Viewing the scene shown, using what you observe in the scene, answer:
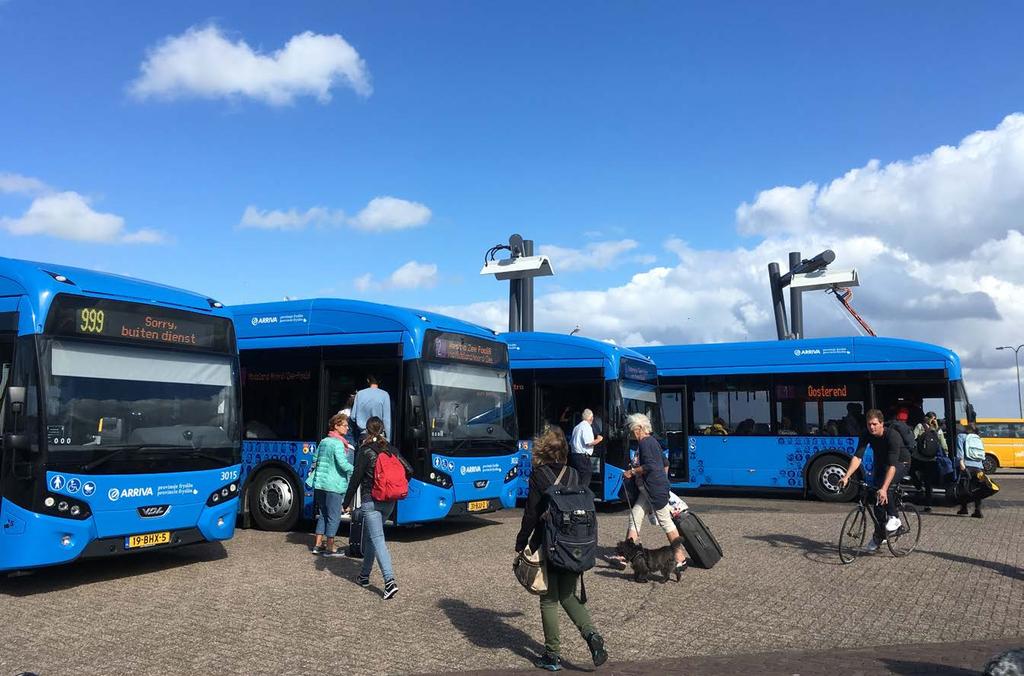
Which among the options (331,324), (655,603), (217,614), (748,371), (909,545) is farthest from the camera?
(748,371)

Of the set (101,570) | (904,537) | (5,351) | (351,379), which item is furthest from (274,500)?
(904,537)

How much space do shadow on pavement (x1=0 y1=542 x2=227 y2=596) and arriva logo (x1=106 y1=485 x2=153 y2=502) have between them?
3.58ft

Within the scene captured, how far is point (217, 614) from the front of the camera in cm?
745

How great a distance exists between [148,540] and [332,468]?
2433mm

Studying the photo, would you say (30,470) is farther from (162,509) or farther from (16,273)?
(16,273)

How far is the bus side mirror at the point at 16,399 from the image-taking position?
7.73 metres

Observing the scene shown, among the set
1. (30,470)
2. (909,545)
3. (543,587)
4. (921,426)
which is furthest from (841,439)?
Answer: (30,470)

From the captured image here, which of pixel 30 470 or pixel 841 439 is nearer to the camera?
pixel 30 470

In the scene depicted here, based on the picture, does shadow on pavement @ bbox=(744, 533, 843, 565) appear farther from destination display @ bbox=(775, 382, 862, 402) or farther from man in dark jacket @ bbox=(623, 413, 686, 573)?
destination display @ bbox=(775, 382, 862, 402)

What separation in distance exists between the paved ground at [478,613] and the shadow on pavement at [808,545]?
0.05 m

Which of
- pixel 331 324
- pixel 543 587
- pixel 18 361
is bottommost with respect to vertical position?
pixel 543 587

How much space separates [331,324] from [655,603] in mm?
6523

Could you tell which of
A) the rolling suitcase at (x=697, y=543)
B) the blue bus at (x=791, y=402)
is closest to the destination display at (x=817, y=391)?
the blue bus at (x=791, y=402)

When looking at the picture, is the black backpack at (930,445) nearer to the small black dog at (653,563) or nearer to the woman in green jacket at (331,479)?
the small black dog at (653,563)
